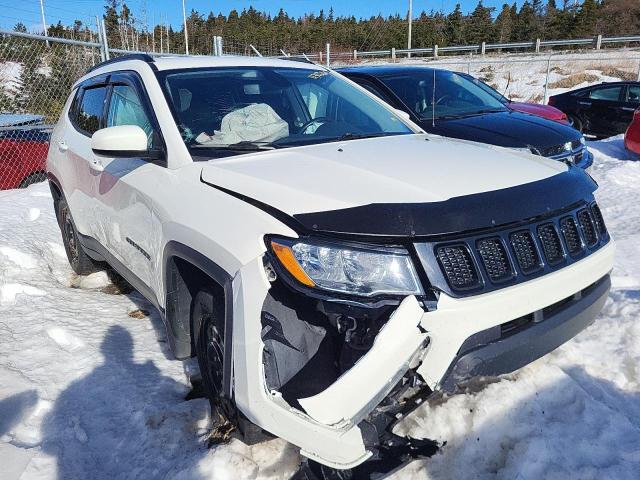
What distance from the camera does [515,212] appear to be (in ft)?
6.62

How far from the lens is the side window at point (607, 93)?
38.3 ft

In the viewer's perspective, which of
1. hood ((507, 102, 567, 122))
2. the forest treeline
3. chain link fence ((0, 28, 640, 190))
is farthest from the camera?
the forest treeline

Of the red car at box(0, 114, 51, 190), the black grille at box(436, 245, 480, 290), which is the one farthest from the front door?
the red car at box(0, 114, 51, 190)

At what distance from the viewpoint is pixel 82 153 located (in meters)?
3.90

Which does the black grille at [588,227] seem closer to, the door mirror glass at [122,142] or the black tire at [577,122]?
the door mirror glass at [122,142]

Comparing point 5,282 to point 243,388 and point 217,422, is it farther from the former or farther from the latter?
point 243,388

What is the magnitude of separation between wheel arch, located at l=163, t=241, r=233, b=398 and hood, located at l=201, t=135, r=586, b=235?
1.05 ft

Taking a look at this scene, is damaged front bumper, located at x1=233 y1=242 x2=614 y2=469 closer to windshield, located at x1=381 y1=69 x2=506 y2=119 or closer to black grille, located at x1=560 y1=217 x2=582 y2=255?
black grille, located at x1=560 y1=217 x2=582 y2=255

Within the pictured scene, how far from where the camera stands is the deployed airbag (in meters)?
2.76

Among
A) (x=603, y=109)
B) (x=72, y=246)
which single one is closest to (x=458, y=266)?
(x=72, y=246)

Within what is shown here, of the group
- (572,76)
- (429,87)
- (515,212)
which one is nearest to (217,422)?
(515,212)

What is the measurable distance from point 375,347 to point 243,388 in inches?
21.6

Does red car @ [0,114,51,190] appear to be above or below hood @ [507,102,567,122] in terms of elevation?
below

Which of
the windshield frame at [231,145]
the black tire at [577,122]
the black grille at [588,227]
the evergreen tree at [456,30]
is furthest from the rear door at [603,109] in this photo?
the evergreen tree at [456,30]
